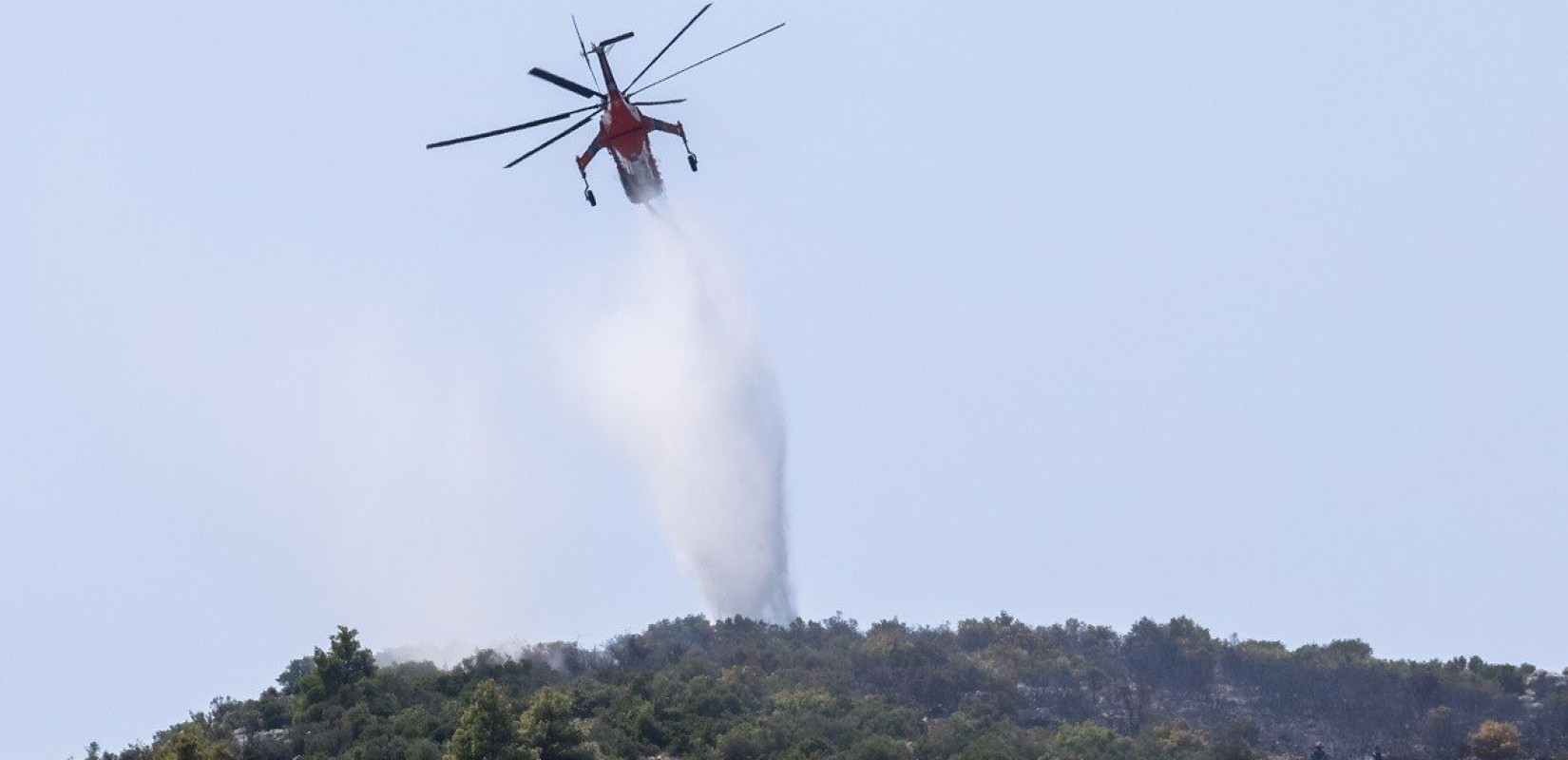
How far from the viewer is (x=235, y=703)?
5756 centimetres

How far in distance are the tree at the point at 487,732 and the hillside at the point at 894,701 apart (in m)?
0.05

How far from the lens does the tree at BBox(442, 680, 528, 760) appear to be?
46406mm

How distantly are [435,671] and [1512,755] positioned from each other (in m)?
32.5

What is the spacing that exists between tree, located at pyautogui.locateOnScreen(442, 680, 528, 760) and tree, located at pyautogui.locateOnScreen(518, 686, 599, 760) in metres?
0.51

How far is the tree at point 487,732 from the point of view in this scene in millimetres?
46406

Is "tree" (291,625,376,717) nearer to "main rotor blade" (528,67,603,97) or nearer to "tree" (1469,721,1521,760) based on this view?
"main rotor blade" (528,67,603,97)

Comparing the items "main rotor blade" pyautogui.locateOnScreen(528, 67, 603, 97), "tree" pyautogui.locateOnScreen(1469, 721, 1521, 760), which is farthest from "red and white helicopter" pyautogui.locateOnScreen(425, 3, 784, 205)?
"tree" pyautogui.locateOnScreen(1469, 721, 1521, 760)

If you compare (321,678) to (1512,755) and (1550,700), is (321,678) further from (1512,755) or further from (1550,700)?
(1550,700)

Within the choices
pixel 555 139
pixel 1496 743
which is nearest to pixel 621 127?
pixel 555 139

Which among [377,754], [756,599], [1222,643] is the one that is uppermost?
[756,599]

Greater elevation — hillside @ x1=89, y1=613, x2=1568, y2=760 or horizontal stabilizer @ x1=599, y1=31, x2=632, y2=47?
horizontal stabilizer @ x1=599, y1=31, x2=632, y2=47

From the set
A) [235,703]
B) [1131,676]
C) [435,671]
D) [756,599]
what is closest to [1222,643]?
[1131,676]

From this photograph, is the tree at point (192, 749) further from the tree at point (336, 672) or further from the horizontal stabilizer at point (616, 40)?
the horizontal stabilizer at point (616, 40)

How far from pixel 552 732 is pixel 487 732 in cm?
207
